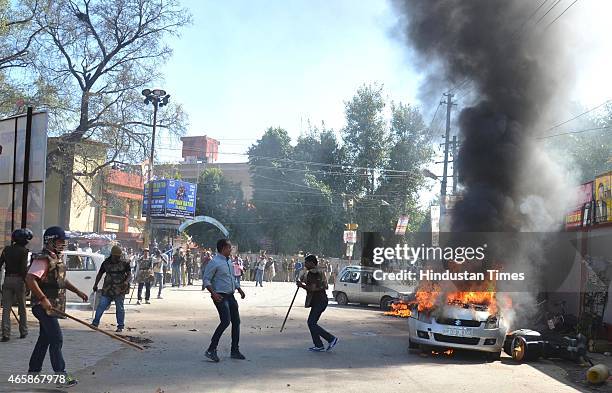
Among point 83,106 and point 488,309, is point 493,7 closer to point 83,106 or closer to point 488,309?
point 488,309

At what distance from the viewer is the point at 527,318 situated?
497 inches

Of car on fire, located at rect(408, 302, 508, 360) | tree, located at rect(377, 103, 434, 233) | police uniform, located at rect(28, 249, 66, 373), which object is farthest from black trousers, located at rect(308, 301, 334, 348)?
tree, located at rect(377, 103, 434, 233)

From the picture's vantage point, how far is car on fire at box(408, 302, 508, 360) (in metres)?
9.14

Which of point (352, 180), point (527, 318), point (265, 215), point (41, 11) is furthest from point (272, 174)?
point (527, 318)

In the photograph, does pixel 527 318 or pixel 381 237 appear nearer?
pixel 527 318

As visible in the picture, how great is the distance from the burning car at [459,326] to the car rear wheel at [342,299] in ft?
34.6

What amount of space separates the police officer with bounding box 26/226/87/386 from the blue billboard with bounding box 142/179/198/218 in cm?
2562

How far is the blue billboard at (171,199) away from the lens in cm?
3173

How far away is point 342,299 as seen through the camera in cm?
2038

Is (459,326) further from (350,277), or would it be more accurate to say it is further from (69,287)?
(350,277)

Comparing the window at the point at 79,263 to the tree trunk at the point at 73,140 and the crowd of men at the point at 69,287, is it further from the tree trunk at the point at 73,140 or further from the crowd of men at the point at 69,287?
the tree trunk at the point at 73,140

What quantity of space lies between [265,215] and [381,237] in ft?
29.9

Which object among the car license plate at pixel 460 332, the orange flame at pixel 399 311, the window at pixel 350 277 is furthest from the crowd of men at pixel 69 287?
the window at pixel 350 277

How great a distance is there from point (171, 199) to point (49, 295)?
2635 cm
